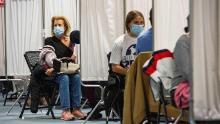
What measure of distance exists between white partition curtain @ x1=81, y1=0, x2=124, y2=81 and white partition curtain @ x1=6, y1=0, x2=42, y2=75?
2986 millimetres

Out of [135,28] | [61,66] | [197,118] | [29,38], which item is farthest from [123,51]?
[29,38]

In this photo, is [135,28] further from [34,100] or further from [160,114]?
[34,100]

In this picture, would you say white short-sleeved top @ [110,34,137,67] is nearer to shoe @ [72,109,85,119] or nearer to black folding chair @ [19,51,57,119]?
shoe @ [72,109,85,119]

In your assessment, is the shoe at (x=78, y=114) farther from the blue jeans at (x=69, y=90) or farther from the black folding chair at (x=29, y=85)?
the black folding chair at (x=29, y=85)

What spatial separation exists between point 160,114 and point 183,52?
2.27 feet

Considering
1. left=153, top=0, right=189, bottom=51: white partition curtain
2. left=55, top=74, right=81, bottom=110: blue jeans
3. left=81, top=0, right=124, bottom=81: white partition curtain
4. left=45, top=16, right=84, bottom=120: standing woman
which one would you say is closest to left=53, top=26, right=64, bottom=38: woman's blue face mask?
left=45, top=16, right=84, bottom=120: standing woman

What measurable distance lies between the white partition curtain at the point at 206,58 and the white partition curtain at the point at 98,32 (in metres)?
3.89

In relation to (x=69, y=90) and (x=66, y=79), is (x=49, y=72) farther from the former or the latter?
(x=69, y=90)

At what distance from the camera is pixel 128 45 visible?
5.69m

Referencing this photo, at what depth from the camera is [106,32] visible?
6.90 m

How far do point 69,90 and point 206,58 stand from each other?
14.8ft

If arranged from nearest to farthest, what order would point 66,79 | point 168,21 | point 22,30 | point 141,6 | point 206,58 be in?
point 206,58 < point 168,21 < point 141,6 < point 66,79 < point 22,30

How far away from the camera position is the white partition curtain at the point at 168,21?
174 inches

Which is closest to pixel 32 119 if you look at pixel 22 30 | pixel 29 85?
pixel 29 85
